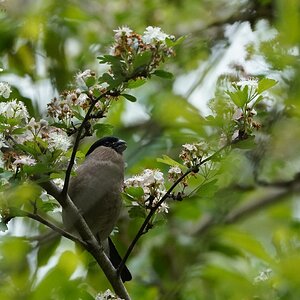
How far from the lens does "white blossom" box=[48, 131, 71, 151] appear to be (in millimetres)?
2461

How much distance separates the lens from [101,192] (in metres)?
3.46

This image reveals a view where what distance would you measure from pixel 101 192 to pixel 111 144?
1.28 ft

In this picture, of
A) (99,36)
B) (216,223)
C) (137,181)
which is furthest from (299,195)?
(137,181)

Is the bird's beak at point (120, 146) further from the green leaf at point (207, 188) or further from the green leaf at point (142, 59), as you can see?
the green leaf at point (142, 59)

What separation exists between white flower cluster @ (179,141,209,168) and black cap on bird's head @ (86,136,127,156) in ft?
4.19

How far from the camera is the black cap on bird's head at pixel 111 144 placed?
149 inches

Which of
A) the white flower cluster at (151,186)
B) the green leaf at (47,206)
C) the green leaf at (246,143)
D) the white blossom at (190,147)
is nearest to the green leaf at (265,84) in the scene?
the green leaf at (246,143)

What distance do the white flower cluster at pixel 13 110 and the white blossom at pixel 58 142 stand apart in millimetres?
99

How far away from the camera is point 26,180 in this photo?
2.47 metres

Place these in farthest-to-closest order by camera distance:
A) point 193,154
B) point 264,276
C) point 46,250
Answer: point 46,250 → point 264,276 → point 193,154

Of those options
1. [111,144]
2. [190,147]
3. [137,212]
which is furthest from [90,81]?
[111,144]

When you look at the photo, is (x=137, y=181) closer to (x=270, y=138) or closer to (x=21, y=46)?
(x=270, y=138)

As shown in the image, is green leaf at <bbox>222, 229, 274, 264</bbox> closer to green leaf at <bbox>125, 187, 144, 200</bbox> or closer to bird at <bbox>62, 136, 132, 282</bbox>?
green leaf at <bbox>125, 187, 144, 200</bbox>

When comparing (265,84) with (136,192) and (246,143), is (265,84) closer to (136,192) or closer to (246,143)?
(246,143)
